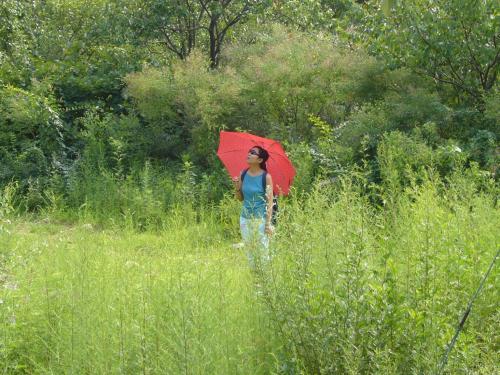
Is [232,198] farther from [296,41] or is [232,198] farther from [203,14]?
[203,14]

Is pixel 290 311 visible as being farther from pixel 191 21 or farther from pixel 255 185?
pixel 191 21

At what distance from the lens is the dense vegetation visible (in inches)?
159

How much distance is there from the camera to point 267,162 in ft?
26.9

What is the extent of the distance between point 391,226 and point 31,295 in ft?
10.9

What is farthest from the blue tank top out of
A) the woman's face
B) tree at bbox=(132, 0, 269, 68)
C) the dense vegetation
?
tree at bbox=(132, 0, 269, 68)

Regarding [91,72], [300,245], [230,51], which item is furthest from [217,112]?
[300,245]

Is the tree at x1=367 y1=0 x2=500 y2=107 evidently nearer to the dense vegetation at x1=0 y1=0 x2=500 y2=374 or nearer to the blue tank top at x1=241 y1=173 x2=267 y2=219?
the dense vegetation at x1=0 y1=0 x2=500 y2=374

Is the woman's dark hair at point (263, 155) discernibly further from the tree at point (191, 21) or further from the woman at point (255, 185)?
the tree at point (191, 21)

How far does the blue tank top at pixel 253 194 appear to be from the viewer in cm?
715

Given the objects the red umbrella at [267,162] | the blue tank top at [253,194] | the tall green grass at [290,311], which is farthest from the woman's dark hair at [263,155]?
the tall green grass at [290,311]

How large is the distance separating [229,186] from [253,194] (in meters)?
3.91

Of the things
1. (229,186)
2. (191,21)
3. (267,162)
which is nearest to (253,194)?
(267,162)

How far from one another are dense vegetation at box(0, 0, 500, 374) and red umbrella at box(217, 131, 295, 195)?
0.25 m

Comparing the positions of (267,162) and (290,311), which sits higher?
(267,162)
